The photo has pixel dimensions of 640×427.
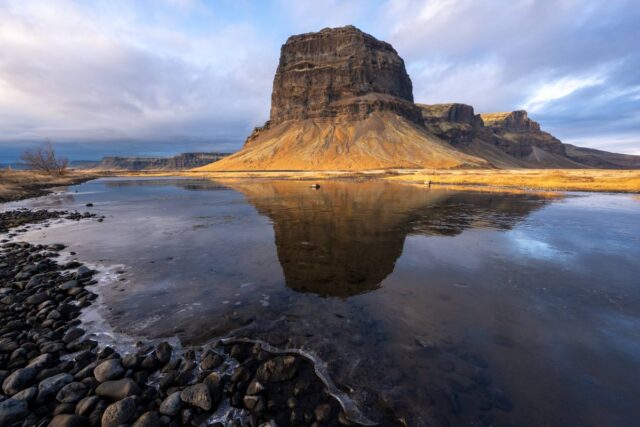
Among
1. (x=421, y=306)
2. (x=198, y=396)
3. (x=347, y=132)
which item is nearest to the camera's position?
(x=198, y=396)

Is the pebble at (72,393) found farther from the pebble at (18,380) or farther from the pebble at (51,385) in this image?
the pebble at (18,380)

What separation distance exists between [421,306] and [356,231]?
11.9 m

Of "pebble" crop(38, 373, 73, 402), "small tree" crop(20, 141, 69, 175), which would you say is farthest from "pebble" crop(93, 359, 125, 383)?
"small tree" crop(20, 141, 69, 175)

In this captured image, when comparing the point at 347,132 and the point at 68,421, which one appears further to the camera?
the point at 347,132

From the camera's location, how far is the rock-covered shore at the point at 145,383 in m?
5.65

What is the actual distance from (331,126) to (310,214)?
160 meters

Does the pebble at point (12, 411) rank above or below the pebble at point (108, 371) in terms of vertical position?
above

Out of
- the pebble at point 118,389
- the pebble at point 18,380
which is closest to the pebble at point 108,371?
the pebble at point 118,389

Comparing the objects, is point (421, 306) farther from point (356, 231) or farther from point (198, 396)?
point (356, 231)

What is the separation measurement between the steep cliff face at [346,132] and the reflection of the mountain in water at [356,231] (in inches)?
4386

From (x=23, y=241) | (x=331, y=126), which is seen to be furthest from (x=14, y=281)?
(x=331, y=126)


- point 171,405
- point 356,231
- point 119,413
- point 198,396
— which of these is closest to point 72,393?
point 119,413

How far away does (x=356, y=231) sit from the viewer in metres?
22.1

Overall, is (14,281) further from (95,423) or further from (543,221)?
(543,221)
